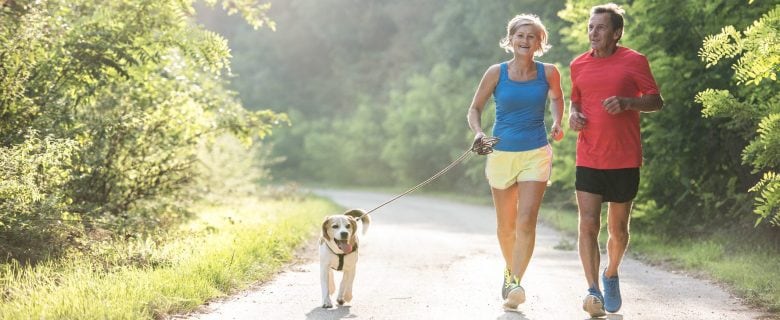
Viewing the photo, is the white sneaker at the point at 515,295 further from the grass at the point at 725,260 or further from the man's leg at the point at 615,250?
the grass at the point at 725,260

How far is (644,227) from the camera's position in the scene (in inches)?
524

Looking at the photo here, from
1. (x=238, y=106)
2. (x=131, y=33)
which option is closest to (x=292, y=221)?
(x=238, y=106)

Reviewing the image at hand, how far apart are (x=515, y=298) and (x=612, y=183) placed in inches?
44.8

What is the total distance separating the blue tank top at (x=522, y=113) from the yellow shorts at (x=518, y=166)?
0.16ft

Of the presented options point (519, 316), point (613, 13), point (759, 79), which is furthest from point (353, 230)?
point (759, 79)

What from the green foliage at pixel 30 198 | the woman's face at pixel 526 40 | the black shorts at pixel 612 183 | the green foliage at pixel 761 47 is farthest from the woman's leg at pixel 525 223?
the green foliage at pixel 30 198

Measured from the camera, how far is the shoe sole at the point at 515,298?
665 centimetres

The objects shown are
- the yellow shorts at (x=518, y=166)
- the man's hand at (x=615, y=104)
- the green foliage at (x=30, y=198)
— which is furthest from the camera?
the green foliage at (x=30, y=198)

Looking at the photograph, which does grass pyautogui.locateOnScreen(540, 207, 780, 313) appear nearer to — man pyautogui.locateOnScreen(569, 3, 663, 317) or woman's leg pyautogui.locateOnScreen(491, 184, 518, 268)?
man pyautogui.locateOnScreen(569, 3, 663, 317)

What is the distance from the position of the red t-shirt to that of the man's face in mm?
96

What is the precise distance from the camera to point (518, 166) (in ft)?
22.2

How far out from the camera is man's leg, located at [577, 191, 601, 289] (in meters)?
6.49

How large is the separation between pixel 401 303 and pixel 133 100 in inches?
260

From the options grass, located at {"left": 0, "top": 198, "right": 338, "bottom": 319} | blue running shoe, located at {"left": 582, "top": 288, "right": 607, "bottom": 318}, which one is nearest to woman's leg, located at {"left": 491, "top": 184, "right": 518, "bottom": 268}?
blue running shoe, located at {"left": 582, "top": 288, "right": 607, "bottom": 318}
